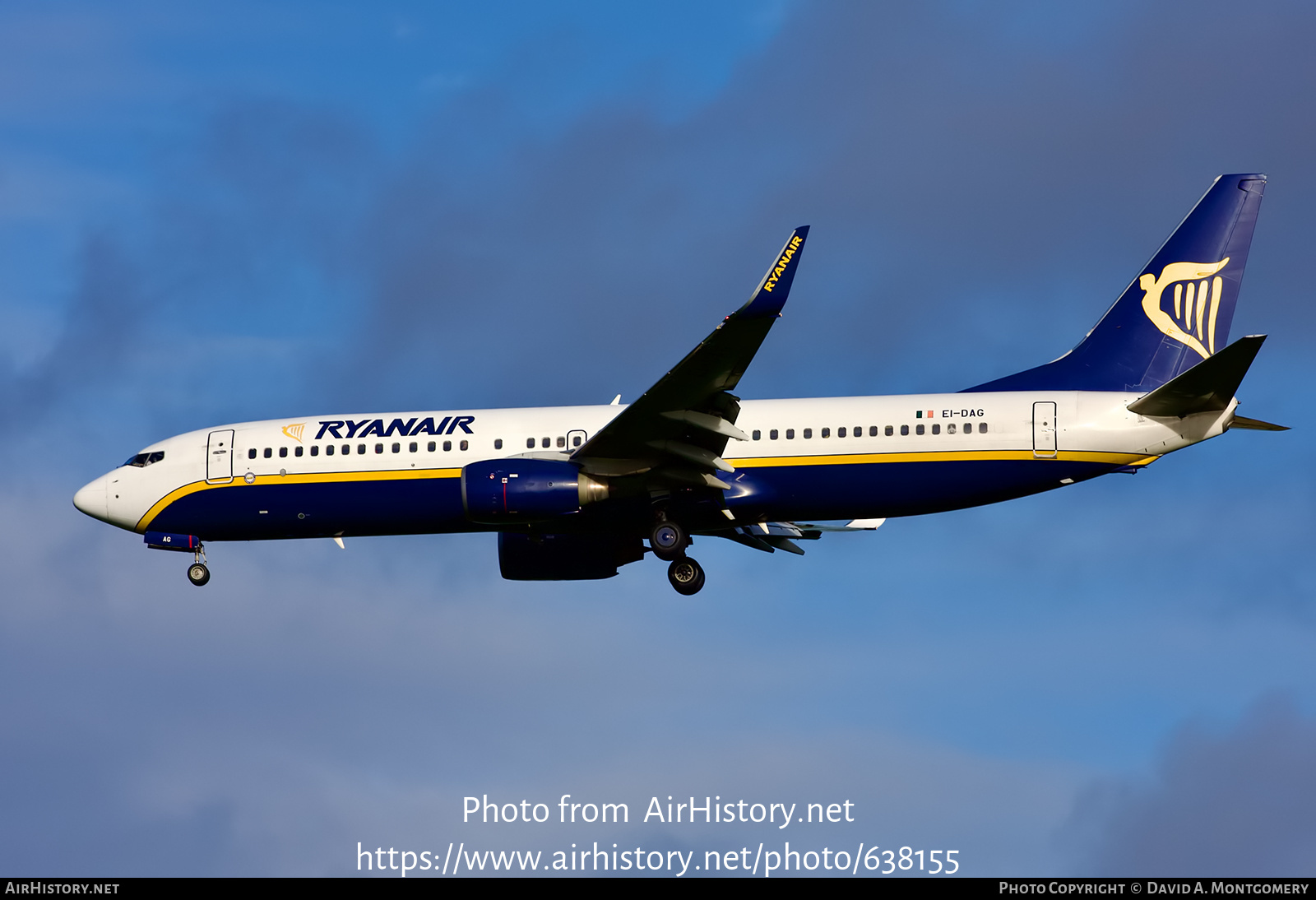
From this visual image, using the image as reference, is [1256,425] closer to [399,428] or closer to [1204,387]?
[1204,387]

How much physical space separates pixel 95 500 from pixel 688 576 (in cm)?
1300

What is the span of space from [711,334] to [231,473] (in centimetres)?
1203

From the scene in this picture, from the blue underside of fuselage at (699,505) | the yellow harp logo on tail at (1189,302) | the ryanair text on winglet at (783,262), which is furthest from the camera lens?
the yellow harp logo on tail at (1189,302)

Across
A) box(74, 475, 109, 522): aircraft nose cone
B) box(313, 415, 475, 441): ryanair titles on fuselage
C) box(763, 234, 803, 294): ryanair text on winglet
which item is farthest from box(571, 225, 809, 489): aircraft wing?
box(74, 475, 109, 522): aircraft nose cone

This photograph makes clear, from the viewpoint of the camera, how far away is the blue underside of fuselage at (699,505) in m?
34.0

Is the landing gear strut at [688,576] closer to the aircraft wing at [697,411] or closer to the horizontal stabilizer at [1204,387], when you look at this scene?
the aircraft wing at [697,411]

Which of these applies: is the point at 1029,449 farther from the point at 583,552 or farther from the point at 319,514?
the point at 319,514

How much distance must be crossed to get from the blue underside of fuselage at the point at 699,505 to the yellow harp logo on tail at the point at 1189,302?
4.36 metres

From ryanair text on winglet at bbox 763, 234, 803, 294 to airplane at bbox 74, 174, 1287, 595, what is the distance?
104 cm

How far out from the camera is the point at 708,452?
33719 mm

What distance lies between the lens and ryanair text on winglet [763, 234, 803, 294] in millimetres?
29641

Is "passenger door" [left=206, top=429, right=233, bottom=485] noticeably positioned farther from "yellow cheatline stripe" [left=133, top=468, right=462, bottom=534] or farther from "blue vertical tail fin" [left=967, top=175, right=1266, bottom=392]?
"blue vertical tail fin" [left=967, top=175, right=1266, bottom=392]

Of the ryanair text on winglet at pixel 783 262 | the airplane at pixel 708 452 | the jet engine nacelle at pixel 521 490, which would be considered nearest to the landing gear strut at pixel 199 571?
the airplane at pixel 708 452
